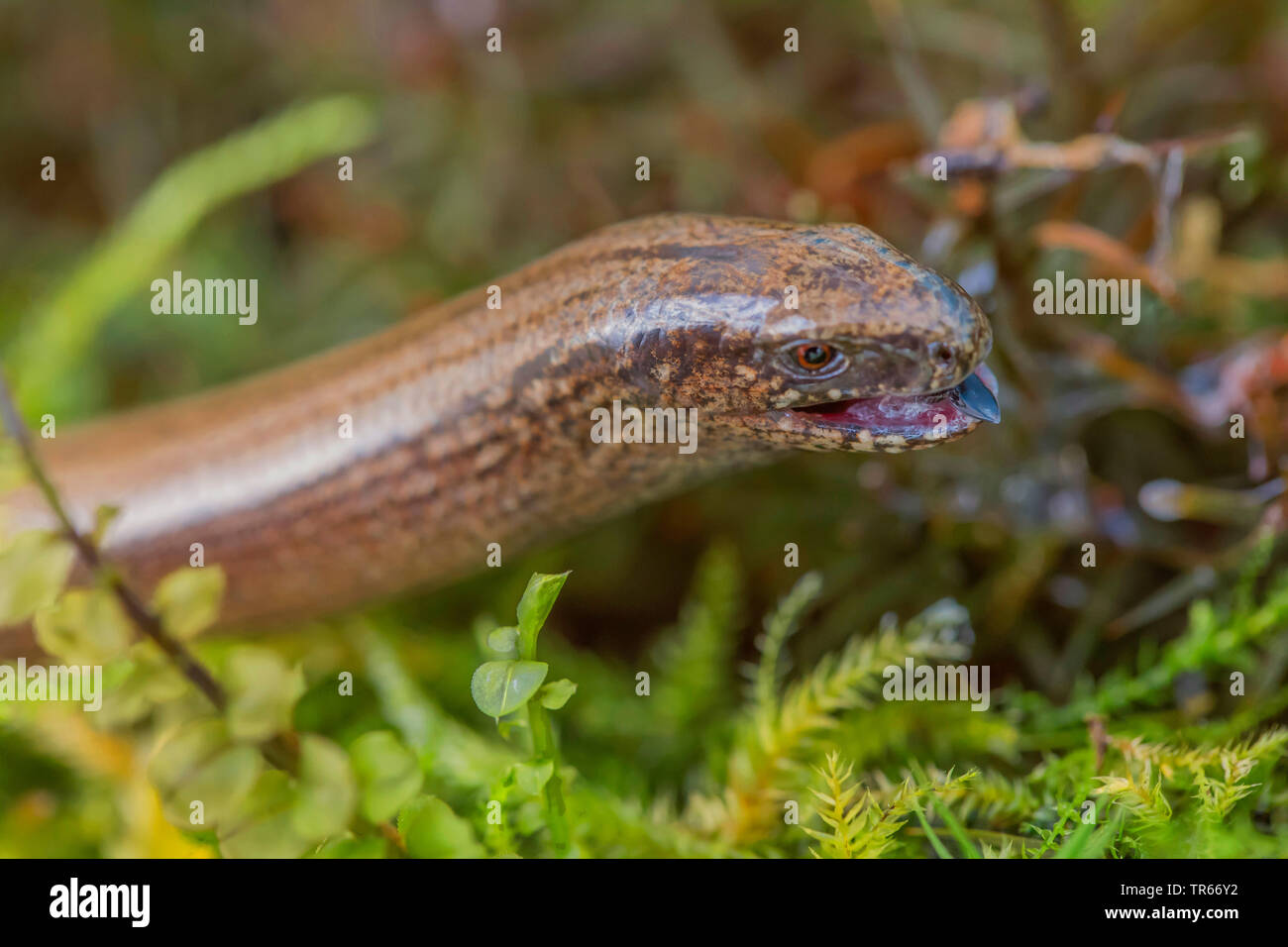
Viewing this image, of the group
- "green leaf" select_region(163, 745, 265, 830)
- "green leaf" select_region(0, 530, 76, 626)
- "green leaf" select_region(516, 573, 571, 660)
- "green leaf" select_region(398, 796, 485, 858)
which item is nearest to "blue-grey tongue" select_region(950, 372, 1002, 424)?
"green leaf" select_region(516, 573, 571, 660)

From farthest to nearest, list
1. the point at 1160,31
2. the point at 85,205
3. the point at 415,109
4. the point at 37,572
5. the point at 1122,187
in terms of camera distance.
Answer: the point at 85,205 < the point at 415,109 < the point at 1160,31 < the point at 1122,187 < the point at 37,572

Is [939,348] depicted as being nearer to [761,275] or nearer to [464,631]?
[761,275]

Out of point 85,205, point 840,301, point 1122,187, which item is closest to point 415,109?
point 85,205

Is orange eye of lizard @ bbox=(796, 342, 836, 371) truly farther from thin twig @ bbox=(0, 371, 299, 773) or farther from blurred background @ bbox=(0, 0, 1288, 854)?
thin twig @ bbox=(0, 371, 299, 773)

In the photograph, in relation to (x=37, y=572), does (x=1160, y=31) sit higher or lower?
higher

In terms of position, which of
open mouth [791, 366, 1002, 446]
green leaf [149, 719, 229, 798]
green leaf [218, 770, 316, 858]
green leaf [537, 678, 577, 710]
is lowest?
green leaf [218, 770, 316, 858]

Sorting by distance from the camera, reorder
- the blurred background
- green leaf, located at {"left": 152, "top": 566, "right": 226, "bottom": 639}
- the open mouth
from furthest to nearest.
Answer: the blurred background < the open mouth < green leaf, located at {"left": 152, "top": 566, "right": 226, "bottom": 639}

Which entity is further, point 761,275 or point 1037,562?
point 1037,562
